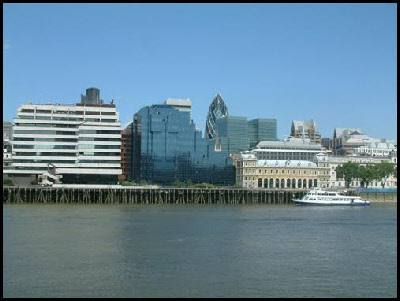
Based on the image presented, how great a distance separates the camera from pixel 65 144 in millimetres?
156500

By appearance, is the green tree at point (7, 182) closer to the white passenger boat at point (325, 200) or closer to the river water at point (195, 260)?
the white passenger boat at point (325, 200)

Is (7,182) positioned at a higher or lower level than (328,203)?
higher

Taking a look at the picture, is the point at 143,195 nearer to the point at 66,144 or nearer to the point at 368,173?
the point at 66,144

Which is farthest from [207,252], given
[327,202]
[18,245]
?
[327,202]

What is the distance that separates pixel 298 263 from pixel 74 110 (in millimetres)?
120216

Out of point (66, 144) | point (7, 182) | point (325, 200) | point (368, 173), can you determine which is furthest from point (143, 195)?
point (368, 173)

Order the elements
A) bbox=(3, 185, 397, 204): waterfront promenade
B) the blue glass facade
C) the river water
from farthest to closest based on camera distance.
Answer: the blue glass facade → bbox=(3, 185, 397, 204): waterfront promenade → the river water

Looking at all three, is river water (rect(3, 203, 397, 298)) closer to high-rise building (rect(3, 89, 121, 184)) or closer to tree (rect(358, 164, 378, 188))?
high-rise building (rect(3, 89, 121, 184))

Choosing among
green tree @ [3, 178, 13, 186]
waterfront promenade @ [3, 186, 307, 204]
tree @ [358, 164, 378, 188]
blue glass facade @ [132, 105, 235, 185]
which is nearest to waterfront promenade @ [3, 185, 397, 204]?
waterfront promenade @ [3, 186, 307, 204]

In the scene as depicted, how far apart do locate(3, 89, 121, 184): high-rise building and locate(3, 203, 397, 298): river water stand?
252ft

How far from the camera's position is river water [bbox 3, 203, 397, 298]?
3888 centimetres

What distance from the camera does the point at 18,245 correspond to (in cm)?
5566

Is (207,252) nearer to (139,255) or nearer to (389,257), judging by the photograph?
(139,255)

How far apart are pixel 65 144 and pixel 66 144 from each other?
253 mm
